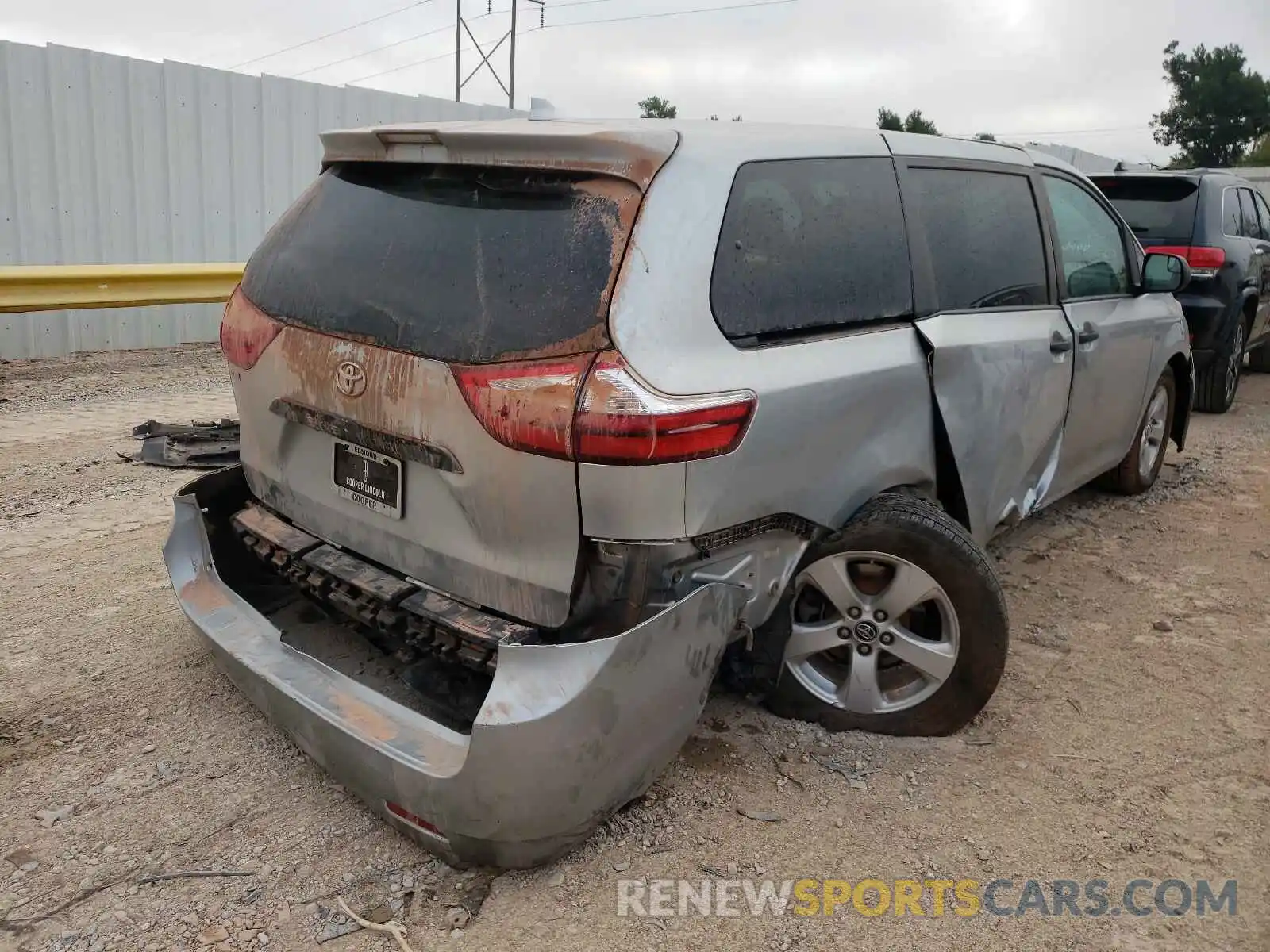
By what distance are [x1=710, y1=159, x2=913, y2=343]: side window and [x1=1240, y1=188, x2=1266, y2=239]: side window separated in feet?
23.1

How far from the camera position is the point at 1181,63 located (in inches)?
2162

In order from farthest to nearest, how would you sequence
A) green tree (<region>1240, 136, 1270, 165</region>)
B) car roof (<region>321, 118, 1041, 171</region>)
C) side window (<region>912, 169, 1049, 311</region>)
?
green tree (<region>1240, 136, 1270, 165</region>)
side window (<region>912, 169, 1049, 311</region>)
car roof (<region>321, 118, 1041, 171</region>)

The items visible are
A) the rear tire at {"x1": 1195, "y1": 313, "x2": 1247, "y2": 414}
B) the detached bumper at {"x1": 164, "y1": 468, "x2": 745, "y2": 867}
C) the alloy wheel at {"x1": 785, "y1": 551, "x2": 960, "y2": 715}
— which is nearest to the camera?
the detached bumper at {"x1": 164, "y1": 468, "x2": 745, "y2": 867}

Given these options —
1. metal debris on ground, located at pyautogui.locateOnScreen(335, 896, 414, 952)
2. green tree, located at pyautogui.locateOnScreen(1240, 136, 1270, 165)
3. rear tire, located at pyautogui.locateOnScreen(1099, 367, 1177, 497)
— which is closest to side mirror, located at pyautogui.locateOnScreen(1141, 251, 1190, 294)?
rear tire, located at pyautogui.locateOnScreen(1099, 367, 1177, 497)

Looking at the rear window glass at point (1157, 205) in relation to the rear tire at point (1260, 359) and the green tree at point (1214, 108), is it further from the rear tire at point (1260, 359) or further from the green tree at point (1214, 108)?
the green tree at point (1214, 108)

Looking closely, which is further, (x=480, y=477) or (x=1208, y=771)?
(x=1208, y=771)

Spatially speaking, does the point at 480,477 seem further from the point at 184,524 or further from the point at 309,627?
the point at 184,524

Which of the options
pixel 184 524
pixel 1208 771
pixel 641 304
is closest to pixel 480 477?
pixel 641 304

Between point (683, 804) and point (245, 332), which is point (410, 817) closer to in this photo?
point (683, 804)

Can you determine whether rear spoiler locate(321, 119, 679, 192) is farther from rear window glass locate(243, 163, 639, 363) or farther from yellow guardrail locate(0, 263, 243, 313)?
yellow guardrail locate(0, 263, 243, 313)

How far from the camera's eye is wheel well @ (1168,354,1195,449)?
564 cm

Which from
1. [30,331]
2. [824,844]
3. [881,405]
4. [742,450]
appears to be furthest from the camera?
[30,331]

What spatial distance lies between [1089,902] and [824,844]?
2.14 feet

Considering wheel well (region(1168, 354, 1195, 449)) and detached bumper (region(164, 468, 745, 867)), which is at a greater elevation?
wheel well (region(1168, 354, 1195, 449))
